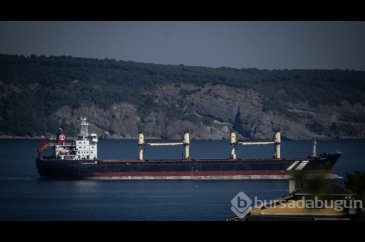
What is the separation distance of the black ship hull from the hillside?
7241cm

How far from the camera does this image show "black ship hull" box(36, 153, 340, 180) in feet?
149

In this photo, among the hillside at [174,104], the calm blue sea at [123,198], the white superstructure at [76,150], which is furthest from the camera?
the hillside at [174,104]

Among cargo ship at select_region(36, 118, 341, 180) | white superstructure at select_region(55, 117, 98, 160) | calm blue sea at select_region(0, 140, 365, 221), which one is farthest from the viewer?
white superstructure at select_region(55, 117, 98, 160)

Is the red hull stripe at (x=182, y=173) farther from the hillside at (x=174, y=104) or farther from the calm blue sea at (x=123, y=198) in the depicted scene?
the hillside at (x=174, y=104)

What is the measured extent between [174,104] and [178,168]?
92.4 metres

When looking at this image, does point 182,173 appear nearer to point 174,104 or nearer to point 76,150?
point 76,150

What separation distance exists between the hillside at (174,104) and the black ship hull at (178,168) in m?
72.4

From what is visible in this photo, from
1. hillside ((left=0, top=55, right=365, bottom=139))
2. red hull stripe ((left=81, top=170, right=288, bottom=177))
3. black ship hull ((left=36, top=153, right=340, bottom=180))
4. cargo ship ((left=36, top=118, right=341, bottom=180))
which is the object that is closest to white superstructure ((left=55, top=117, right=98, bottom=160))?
cargo ship ((left=36, top=118, right=341, bottom=180))

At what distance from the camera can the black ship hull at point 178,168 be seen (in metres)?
45.5

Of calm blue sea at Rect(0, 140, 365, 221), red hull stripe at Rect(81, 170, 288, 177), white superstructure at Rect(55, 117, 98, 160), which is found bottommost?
calm blue sea at Rect(0, 140, 365, 221)

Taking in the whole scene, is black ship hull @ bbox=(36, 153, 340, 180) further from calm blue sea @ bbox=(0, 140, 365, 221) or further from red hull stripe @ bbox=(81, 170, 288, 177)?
calm blue sea @ bbox=(0, 140, 365, 221)

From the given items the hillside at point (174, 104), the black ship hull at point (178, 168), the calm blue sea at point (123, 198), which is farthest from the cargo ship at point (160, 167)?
the hillside at point (174, 104)
